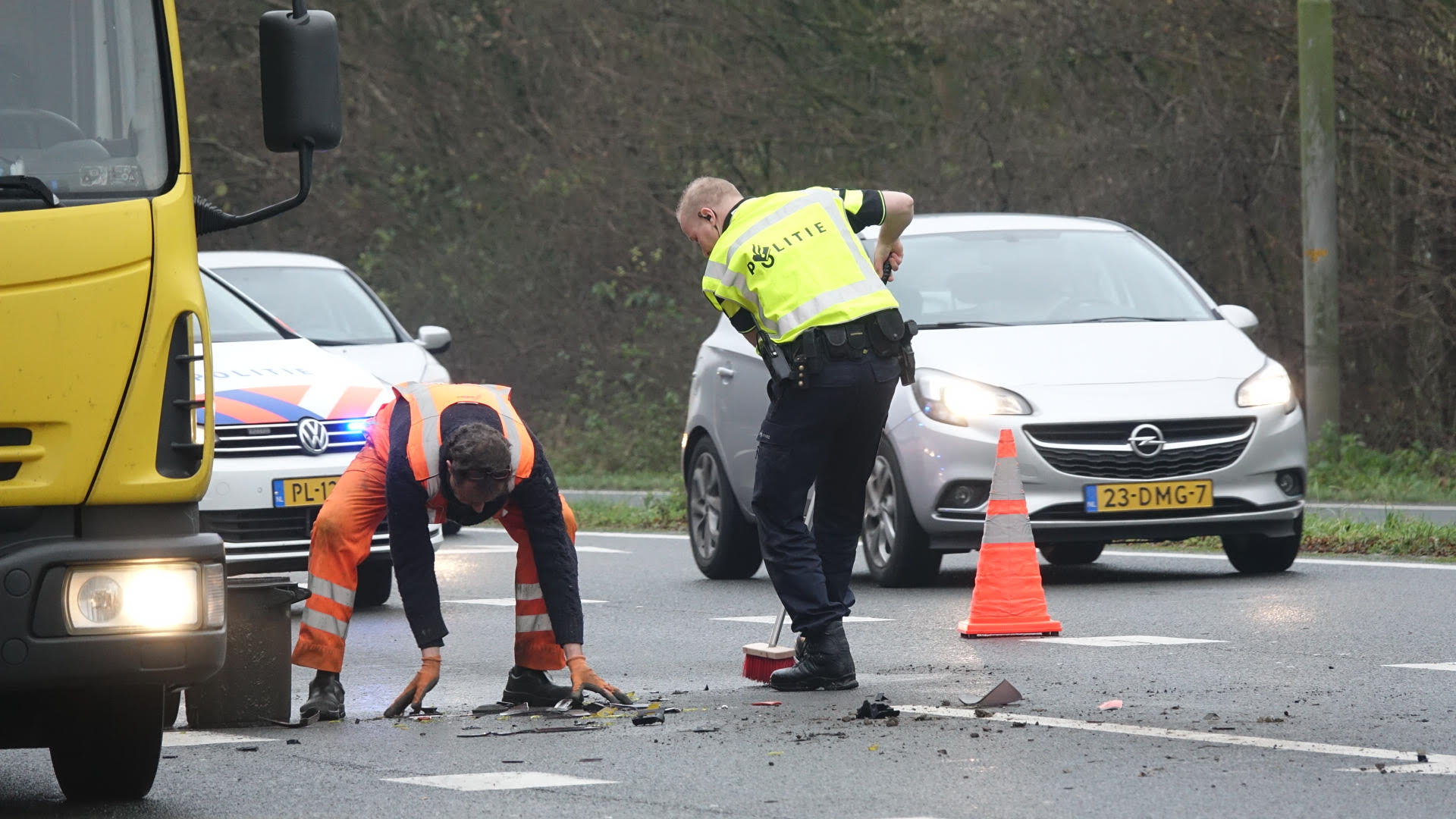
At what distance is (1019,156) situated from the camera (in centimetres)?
2345

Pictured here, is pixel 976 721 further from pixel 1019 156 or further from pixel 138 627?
pixel 1019 156

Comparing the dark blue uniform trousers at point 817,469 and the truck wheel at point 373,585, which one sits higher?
the dark blue uniform trousers at point 817,469

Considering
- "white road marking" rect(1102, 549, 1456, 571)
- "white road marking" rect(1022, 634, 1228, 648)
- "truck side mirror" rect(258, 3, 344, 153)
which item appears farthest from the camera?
"white road marking" rect(1102, 549, 1456, 571)

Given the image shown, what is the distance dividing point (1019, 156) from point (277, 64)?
1752 centimetres

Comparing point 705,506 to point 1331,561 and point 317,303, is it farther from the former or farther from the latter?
point 317,303

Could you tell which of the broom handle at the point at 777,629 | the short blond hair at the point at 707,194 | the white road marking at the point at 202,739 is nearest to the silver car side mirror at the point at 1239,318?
the broom handle at the point at 777,629

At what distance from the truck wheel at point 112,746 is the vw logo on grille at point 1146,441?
6.07 meters

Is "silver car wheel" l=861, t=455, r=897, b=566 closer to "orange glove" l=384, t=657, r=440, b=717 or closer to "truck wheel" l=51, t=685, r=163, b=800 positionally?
"orange glove" l=384, t=657, r=440, b=717

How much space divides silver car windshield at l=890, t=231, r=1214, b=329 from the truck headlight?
271 inches

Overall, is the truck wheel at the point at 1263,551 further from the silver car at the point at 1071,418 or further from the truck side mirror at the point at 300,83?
the truck side mirror at the point at 300,83

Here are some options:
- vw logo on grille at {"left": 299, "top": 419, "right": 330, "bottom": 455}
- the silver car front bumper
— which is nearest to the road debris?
the silver car front bumper

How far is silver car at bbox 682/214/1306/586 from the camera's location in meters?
11.5

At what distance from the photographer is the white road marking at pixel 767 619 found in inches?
414

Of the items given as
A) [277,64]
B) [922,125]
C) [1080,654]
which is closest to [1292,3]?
[922,125]
